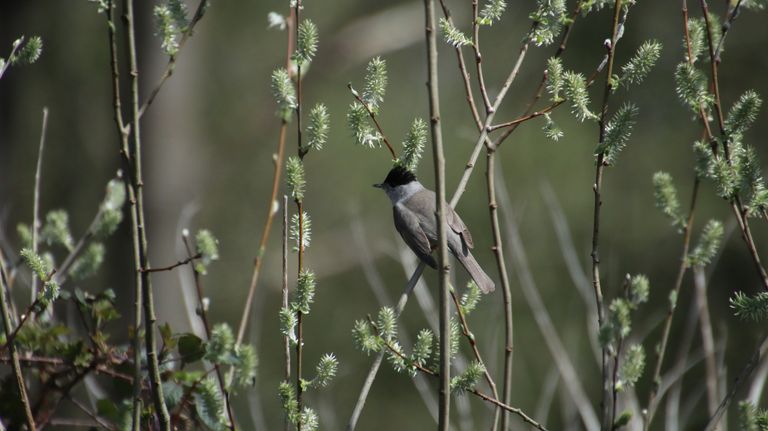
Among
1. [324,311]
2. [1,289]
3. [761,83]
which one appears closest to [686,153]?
[761,83]

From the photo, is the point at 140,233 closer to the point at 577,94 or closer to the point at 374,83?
the point at 374,83

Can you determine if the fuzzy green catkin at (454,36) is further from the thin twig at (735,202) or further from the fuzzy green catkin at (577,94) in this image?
the thin twig at (735,202)

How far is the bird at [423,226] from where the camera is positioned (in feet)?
11.6

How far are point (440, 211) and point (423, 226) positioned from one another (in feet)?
7.16

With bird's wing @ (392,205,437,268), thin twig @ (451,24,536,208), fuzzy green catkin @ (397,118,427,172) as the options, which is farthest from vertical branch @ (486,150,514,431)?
bird's wing @ (392,205,437,268)

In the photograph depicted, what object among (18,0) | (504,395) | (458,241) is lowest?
(504,395)

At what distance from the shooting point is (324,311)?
42.7 feet

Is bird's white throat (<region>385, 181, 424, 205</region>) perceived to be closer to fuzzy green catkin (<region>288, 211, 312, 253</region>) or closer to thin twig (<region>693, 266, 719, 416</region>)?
thin twig (<region>693, 266, 719, 416</region>)

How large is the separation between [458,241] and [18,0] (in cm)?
477

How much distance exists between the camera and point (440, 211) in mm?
1704

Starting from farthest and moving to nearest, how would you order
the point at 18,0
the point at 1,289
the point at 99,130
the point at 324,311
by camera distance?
the point at 324,311 < the point at 99,130 < the point at 18,0 < the point at 1,289

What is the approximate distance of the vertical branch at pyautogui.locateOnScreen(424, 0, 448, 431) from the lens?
5.43ft

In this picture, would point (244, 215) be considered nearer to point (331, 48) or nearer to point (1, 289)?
point (331, 48)

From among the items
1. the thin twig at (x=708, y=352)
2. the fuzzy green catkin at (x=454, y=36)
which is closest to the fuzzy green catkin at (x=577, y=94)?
the fuzzy green catkin at (x=454, y=36)
